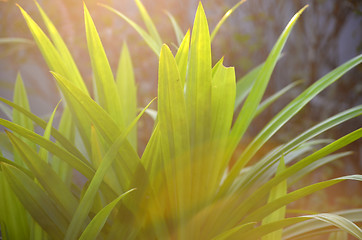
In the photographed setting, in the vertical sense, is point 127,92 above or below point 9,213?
above

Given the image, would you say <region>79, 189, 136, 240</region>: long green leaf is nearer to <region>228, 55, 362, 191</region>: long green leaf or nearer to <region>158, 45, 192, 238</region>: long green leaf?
<region>158, 45, 192, 238</region>: long green leaf

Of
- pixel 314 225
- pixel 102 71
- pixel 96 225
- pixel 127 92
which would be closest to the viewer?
pixel 96 225

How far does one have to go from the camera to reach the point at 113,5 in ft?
7.36

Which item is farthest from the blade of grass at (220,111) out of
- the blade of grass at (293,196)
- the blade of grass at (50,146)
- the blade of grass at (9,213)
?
the blade of grass at (9,213)

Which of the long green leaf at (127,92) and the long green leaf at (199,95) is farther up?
the long green leaf at (127,92)

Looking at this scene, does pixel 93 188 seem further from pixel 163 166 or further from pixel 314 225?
pixel 314 225

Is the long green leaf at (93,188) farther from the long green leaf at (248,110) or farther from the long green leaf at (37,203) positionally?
the long green leaf at (248,110)

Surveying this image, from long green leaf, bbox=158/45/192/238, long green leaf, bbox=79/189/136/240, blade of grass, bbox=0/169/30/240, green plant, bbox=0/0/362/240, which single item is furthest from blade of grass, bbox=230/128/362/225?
blade of grass, bbox=0/169/30/240

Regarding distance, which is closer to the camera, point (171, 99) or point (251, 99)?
point (171, 99)

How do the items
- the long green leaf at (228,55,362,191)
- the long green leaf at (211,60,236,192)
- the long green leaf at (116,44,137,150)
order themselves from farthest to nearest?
1. the long green leaf at (116,44,137,150)
2. the long green leaf at (228,55,362,191)
3. the long green leaf at (211,60,236,192)

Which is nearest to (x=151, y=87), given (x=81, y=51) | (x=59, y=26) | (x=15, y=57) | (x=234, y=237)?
(x=81, y=51)

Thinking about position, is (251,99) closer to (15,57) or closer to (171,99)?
(171,99)

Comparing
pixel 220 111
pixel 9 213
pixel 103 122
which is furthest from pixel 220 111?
pixel 9 213

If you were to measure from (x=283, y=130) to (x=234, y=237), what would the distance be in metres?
1.64
